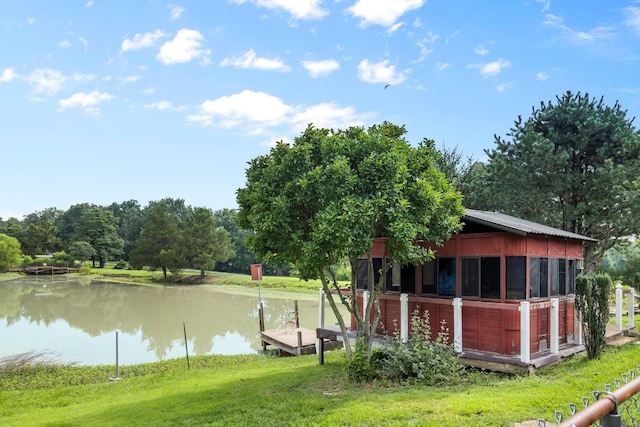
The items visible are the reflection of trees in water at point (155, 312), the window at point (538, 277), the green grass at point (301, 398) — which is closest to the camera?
the green grass at point (301, 398)

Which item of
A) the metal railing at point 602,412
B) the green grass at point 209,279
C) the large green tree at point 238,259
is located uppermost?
the metal railing at point 602,412

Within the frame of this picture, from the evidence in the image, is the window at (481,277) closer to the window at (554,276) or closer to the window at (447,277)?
the window at (447,277)

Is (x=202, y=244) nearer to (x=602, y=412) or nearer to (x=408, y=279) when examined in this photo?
(x=408, y=279)

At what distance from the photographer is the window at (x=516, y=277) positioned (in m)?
9.28

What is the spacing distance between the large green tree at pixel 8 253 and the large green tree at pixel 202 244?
26449mm

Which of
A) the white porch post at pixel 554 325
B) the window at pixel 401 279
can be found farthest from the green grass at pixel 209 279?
the white porch post at pixel 554 325

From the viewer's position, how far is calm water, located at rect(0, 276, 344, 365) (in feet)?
60.4

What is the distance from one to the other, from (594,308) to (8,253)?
6694 cm

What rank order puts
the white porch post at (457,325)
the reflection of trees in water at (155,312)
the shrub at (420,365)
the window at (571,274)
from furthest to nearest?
the reflection of trees in water at (155,312)
the window at (571,274)
the white porch post at (457,325)
the shrub at (420,365)

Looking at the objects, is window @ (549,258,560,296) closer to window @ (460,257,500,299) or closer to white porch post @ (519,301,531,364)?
window @ (460,257,500,299)

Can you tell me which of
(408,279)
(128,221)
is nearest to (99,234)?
(128,221)

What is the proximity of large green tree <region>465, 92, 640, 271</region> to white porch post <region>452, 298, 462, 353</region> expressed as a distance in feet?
32.1

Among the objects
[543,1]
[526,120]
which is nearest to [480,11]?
[543,1]

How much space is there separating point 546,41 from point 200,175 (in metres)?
40.8
